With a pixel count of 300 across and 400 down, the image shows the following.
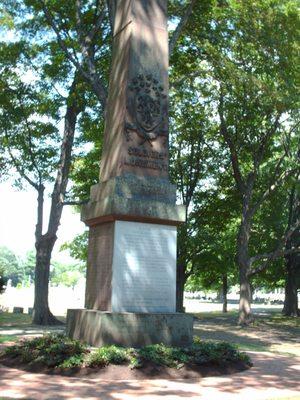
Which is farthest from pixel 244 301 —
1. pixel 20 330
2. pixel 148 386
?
pixel 148 386

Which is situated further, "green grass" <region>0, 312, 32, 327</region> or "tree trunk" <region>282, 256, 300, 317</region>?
"tree trunk" <region>282, 256, 300, 317</region>

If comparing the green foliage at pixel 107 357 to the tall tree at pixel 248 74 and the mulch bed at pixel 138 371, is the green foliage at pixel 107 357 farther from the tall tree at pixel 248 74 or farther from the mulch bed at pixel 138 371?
the tall tree at pixel 248 74

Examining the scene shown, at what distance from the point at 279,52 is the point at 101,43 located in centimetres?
778

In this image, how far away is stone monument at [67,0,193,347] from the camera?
9727 millimetres

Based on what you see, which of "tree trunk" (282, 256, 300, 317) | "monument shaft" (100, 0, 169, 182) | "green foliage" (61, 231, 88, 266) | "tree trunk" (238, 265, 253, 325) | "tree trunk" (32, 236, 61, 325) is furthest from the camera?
"tree trunk" (282, 256, 300, 317)

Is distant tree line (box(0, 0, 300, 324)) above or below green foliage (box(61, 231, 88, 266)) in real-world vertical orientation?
above

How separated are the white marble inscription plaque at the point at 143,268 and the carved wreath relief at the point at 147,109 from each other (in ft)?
6.57

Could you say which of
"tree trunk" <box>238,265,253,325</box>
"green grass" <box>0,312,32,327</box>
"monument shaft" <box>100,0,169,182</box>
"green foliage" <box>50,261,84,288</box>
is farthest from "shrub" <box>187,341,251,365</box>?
"green foliage" <box>50,261,84,288</box>

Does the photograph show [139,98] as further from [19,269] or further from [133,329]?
[19,269]

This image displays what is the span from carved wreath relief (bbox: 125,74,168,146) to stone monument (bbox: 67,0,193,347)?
2cm

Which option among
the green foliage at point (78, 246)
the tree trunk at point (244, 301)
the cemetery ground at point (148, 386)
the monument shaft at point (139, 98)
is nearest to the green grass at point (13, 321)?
the green foliage at point (78, 246)

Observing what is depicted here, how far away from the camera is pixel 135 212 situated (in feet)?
33.1

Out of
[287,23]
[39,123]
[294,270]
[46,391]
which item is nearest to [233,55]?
[287,23]

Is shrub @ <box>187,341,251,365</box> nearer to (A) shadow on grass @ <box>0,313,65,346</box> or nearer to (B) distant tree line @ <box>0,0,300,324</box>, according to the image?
(A) shadow on grass @ <box>0,313,65,346</box>
